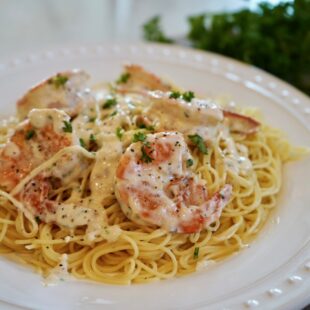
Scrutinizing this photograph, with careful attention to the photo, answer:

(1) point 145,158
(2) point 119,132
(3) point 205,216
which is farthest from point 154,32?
(3) point 205,216

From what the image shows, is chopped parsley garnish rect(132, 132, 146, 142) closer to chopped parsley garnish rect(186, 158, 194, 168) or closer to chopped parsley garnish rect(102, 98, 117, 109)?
chopped parsley garnish rect(186, 158, 194, 168)

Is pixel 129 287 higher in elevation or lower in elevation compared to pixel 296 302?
lower

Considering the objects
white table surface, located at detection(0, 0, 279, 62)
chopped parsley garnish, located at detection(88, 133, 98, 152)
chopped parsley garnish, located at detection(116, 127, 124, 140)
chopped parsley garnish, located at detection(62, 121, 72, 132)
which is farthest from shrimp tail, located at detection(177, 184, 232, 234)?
white table surface, located at detection(0, 0, 279, 62)

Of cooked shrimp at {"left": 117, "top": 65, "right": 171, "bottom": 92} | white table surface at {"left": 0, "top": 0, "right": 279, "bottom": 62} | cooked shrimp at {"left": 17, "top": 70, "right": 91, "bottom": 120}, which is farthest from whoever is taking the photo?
white table surface at {"left": 0, "top": 0, "right": 279, "bottom": 62}

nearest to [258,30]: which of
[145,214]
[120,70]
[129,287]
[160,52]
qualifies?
[160,52]

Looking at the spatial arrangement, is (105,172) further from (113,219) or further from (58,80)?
(58,80)

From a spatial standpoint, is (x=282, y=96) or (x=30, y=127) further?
(x=282, y=96)

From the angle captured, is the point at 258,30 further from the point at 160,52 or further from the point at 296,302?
the point at 296,302

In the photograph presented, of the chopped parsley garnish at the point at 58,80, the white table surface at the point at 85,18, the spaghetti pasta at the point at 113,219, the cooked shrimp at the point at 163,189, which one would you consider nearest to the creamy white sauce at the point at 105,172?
the spaghetti pasta at the point at 113,219
